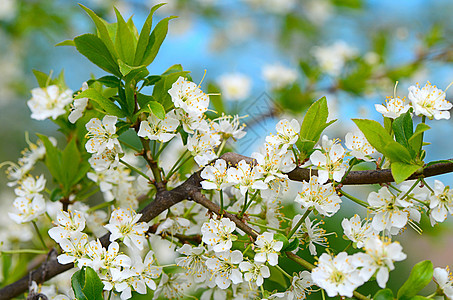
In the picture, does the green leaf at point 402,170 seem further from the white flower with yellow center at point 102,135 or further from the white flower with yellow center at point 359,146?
the white flower with yellow center at point 102,135

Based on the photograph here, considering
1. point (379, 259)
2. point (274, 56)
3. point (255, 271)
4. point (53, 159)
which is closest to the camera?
point (379, 259)

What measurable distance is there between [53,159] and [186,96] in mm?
427

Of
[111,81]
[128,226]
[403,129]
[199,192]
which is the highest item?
[403,129]

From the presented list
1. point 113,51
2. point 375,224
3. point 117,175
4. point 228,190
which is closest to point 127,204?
point 117,175

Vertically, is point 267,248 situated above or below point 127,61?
below

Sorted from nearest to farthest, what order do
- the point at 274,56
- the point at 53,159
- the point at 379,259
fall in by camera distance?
the point at 379,259
the point at 53,159
the point at 274,56

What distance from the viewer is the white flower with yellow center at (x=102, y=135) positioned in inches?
30.5

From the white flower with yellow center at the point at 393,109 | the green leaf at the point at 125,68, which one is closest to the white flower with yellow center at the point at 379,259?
the white flower with yellow center at the point at 393,109

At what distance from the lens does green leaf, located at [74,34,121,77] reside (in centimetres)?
79

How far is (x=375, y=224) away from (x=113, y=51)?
528 millimetres

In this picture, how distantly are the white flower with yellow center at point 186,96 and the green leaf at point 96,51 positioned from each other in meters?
0.12

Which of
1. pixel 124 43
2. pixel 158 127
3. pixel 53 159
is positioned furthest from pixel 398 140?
pixel 53 159

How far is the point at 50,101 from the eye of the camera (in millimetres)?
1047

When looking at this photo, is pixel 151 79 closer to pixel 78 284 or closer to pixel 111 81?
pixel 111 81
